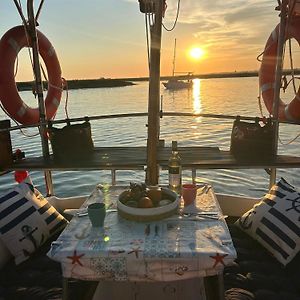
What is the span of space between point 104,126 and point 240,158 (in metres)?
12.3

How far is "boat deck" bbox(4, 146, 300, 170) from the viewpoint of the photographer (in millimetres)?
3604

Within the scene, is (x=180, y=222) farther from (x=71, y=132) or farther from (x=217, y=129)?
(x=217, y=129)

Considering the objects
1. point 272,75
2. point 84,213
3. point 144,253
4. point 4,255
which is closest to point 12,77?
point 4,255

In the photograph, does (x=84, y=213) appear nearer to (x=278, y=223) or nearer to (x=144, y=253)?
(x=144, y=253)

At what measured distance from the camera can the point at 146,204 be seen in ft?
6.26

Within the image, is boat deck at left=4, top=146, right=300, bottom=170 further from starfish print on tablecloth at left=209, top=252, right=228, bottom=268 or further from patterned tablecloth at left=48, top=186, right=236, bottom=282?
starfish print on tablecloth at left=209, top=252, right=228, bottom=268

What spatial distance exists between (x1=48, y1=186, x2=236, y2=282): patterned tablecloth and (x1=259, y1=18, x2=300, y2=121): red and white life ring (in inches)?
129

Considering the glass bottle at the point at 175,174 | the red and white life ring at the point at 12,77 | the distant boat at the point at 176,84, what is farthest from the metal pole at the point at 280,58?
the distant boat at the point at 176,84

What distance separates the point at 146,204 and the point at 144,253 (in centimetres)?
36

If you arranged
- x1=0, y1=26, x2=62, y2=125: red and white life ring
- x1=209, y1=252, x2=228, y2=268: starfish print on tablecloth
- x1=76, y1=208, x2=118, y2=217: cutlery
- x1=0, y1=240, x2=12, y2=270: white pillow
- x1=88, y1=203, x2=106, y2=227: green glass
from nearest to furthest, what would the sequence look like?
x1=209, y1=252, x2=228, y2=268: starfish print on tablecloth, x1=88, y1=203, x2=106, y2=227: green glass, x1=76, y1=208, x2=118, y2=217: cutlery, x1=0, y1=240, x2=12, y2=270: white pillow, x1=0, y1=26, x2=62, y2=125: red and white life ring

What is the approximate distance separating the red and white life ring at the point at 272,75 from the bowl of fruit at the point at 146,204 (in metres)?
3.02

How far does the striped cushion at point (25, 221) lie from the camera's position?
2.50m

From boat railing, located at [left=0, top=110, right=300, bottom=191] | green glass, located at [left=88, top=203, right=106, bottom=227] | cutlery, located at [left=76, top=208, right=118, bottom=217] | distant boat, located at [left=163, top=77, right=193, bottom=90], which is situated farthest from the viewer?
distant boat, located at [left=163, top=77, right=193, bottom=90]

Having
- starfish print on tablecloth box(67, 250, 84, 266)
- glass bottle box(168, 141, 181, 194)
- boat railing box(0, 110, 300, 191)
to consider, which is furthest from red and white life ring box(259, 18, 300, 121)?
starfish print on tablecloth box(67, 250, 84, 266)
